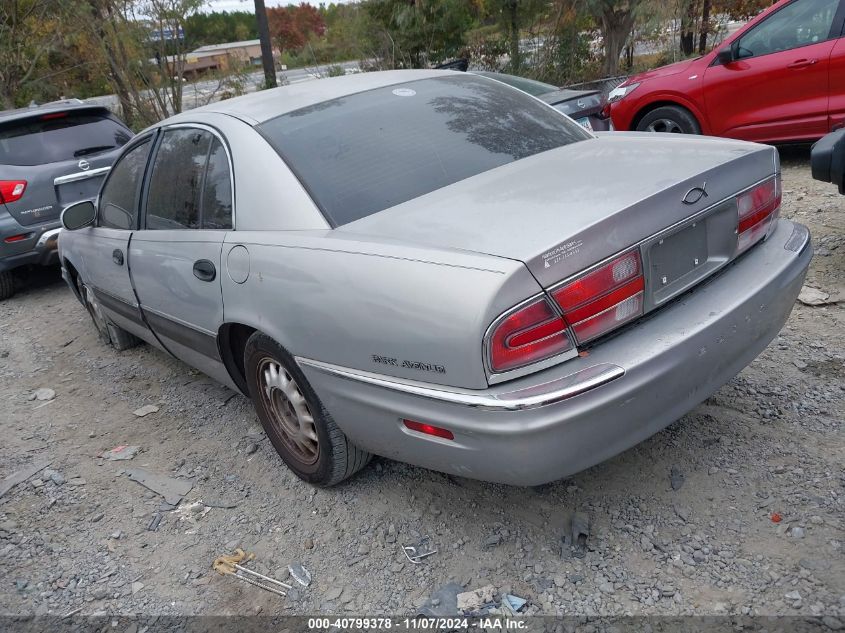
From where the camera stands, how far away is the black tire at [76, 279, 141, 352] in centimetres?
516

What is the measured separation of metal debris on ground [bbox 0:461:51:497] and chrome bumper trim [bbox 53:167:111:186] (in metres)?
3.68

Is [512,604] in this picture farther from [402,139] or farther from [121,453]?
[121,453]

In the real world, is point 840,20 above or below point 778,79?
above

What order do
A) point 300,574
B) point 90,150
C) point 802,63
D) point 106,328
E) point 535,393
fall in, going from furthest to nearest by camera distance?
point 90,150 → point 802,63 → point 106,328 → point 300,574 → point 535,393

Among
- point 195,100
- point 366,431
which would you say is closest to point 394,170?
point 366,431

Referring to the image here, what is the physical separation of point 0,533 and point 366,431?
194 centimetres

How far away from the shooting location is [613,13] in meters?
12.4


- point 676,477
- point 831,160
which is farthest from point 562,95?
point 676,477

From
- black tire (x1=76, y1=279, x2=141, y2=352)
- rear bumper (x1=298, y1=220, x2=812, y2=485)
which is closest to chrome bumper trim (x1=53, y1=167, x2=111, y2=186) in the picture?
black tire (x1=76, y1=279, x2=141, y2=352)

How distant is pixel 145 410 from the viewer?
4359 mm

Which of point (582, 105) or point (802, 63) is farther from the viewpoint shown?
point (582, 105)

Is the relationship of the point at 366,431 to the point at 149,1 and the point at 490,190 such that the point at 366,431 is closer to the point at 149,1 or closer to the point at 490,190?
the point at 490,190

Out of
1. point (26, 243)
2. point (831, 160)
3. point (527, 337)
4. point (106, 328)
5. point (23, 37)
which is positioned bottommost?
point (106, 328)

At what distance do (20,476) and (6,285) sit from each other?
160 inches
